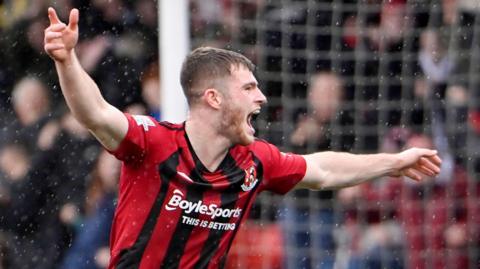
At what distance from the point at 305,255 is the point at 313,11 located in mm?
1709

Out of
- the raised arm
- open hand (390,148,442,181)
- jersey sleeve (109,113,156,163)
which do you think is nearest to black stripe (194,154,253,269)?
jersey sleeve (109,113,156,163)

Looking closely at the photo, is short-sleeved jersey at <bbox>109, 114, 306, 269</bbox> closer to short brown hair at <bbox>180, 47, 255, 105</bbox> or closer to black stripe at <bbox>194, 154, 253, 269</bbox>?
black stripe at <bbox>194, 154, 253, 269</bbox>

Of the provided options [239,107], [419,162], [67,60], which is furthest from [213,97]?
[419,162]

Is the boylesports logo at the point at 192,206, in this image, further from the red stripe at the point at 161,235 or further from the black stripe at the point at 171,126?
the black stripe at the point at 171,126

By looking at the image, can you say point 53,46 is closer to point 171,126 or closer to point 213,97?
point 171,126

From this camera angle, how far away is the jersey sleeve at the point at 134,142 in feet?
15.2

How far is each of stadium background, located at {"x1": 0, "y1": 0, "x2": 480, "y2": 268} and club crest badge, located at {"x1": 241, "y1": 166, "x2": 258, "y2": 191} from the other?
2.50 metres

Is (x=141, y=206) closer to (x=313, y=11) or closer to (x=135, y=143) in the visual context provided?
(x=135, y=143)

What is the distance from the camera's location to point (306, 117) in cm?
795

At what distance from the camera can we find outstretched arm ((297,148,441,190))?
5.38m

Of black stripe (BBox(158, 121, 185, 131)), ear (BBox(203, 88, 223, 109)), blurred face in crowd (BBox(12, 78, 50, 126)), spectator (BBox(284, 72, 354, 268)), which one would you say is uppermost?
ear (BBox(203, 88, 223, 109))

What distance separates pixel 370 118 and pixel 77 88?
13.5 feet

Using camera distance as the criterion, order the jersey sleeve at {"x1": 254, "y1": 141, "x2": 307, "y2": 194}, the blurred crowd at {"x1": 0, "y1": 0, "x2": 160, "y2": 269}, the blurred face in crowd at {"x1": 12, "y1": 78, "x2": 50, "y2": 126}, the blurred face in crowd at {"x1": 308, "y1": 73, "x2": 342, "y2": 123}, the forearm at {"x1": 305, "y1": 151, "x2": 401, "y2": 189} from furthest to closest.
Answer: the blurred face in crowd at {"x1": 308, "y1": 73, "x2": 342, "y2": 123} → the blurred face in crowd at {"x1": 12, "y1": 78, "x2": 50, "y2": 126} → the blurred crowd at {"x1": 0, "y1": 0, "x2": 160, "y2": 269} → the forearm at {"x1": 305, "y1": 151, "x2": 401, "y2": 189} → the jersey sleeve at {"x1": 254, "y1": 141, "x2": 307, "y2": 194}

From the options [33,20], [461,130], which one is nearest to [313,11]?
[461,130]
